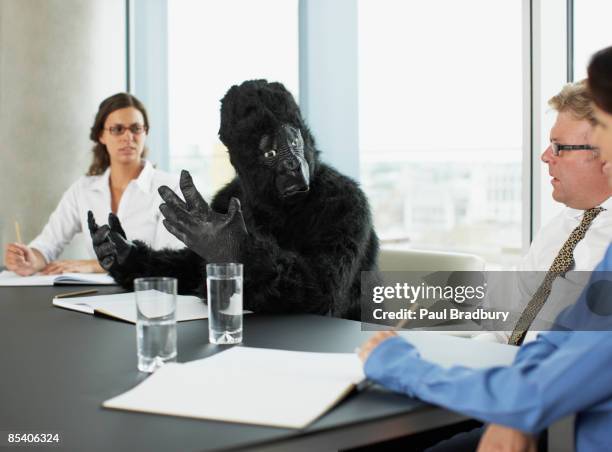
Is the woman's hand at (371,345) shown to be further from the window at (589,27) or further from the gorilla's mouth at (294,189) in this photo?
the window at (589,27)

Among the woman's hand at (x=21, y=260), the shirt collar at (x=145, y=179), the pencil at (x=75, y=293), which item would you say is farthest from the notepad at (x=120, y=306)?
the shirt collar at (x=145, y=179)

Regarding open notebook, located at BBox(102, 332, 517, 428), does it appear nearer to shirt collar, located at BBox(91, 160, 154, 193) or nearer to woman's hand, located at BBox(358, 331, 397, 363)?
woman's hand, located at BBox(358, 331, 397, 363)

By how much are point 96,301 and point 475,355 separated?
1.13 metres

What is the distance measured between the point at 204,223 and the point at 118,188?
2.14 metres

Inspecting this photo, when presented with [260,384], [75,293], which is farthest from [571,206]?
[75,293]

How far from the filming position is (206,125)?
4871mm

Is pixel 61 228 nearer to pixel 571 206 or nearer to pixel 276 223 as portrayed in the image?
pixel 276 223

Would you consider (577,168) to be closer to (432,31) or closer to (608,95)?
(608,95)

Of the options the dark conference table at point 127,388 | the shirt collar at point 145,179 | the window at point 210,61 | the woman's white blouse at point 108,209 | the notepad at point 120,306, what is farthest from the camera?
the window at point 210,61

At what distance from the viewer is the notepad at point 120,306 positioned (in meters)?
1.70

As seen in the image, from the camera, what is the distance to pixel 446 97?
403cm

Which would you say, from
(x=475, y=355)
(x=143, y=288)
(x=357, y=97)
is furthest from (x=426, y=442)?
(x=357, y=97)

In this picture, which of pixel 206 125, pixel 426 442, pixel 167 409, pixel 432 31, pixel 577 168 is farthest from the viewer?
pixel 206 125

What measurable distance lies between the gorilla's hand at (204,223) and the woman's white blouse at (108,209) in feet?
5.41
